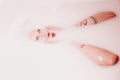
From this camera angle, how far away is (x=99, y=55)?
0.58 metres

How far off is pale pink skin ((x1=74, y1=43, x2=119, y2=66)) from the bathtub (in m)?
0.01

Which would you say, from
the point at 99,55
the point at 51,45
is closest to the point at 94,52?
the point at 99,55

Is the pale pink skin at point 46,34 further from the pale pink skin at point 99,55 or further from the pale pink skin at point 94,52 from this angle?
the pale pink skin at point 99,55

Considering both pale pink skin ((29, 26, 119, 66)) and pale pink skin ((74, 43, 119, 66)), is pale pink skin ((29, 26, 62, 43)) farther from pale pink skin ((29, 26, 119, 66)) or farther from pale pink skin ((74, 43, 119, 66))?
pale pink skin ((74, 43, 119, 66))

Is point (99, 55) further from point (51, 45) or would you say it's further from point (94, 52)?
point (51, 45)

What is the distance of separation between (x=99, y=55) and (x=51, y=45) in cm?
16

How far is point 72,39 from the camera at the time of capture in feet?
2.15

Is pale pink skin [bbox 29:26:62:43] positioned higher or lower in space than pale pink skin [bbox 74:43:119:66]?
higher

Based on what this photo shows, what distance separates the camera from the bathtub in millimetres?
568

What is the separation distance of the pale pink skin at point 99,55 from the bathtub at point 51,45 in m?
0.01

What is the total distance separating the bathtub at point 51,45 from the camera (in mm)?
568

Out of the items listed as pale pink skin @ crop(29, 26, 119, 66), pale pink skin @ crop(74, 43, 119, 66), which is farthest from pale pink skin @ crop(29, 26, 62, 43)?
pale pink skin @ crop(74, 43, 119, 66)

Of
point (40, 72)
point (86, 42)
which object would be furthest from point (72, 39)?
point (40, 72)

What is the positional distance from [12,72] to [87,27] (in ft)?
0.94
